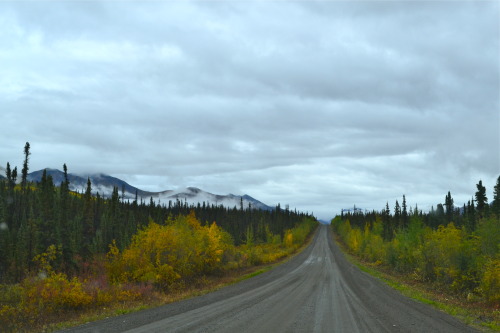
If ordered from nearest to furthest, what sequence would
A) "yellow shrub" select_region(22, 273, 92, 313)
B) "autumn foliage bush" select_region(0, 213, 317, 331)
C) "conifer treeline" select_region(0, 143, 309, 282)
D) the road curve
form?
the road curve
"yellow shrub" select_region(22, 273, 92, 313)
"autumn foliage bush" select_region(0, 213, 317, 331)
"conifer treeline" select_region(0, 143, 309, 282)

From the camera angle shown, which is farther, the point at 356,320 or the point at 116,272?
the point at 116,272

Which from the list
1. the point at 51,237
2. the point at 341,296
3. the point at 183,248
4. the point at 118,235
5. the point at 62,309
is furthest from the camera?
the point at 118,235

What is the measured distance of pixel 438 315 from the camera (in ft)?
53.2

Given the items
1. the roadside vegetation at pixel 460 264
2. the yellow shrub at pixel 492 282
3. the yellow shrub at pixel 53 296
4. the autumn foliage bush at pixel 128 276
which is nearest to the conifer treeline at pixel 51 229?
the autumn foliage bush at pixel 128 276

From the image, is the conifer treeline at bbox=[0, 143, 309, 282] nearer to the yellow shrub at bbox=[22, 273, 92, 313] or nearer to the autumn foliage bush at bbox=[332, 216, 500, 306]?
the yellow shrub at bbox=[22, 273, 92, 313]

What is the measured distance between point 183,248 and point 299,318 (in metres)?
15.1

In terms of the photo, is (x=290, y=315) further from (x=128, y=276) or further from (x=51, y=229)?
(x=51, y=229)

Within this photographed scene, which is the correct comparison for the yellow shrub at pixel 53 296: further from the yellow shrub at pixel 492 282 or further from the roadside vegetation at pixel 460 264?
the yellow shrub at pixel 492 282

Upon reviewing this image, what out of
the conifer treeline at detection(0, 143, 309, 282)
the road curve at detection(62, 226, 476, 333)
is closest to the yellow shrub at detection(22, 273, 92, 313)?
the road curve at detection(62, 226, 476, 333)

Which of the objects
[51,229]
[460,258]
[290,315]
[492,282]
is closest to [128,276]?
[290,315]

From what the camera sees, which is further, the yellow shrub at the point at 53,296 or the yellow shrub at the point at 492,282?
the yellow shrub at the point at 492,282

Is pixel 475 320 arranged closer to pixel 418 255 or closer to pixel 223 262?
pixel 418 255

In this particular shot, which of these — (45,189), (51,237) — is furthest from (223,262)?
(45,189)

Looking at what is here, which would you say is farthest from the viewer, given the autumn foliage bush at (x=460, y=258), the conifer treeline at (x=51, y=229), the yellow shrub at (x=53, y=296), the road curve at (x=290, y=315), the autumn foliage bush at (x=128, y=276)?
the conifer treeline at (x=51, y=229)
